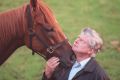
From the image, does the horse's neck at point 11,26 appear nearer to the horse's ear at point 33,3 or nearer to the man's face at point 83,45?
the horse's ear at point 33,3

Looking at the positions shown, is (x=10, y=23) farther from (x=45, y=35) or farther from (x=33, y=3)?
(x=45, y=35)

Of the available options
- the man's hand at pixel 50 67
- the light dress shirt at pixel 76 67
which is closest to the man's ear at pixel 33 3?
the man's hand at pixel 50 67

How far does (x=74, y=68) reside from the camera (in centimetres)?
527

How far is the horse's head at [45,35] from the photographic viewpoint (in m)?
5.65

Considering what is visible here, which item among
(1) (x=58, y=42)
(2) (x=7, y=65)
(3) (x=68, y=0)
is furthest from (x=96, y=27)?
(1) (x=58, y=42)

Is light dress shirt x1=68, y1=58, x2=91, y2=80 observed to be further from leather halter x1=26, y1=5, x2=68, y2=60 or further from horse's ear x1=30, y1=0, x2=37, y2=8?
horse's ear x1=30, y1=0, x2=37, y2=8

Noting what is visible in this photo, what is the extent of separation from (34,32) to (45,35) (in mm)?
179

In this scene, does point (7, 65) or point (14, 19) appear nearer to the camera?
point (14, 19)

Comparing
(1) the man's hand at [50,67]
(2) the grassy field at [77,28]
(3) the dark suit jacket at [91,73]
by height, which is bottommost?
(2) the grassy field at [77,28]

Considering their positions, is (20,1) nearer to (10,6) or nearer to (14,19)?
(10,6)

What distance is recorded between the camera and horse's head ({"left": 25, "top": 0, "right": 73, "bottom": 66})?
565cm

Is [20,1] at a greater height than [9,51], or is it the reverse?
[9,51]

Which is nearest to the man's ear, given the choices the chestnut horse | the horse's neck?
the chestnut horse

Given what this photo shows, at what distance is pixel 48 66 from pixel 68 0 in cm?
756
